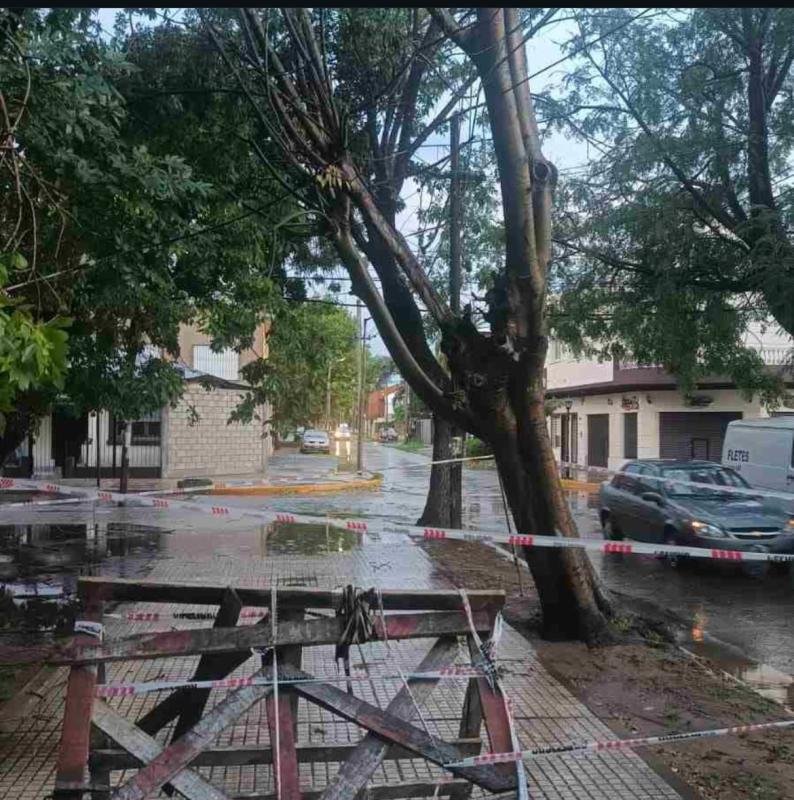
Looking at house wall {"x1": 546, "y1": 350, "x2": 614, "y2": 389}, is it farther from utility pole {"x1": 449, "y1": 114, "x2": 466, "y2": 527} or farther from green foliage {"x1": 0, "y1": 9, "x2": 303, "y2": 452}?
green foliage {"x1": 0, "y1": 9, "x2": 303, "y2": 452}

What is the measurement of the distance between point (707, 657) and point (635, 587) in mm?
3488

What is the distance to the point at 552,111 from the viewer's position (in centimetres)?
1256

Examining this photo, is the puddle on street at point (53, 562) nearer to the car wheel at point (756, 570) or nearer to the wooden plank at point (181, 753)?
the wooden plank at point (181, 753)

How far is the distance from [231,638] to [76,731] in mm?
669

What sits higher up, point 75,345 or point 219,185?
point 219,185

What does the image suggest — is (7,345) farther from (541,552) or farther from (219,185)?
(219,185)

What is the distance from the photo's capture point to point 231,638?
3623mm

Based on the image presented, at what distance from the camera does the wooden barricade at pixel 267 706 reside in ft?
11.0

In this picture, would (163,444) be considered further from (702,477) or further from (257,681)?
(257,681)

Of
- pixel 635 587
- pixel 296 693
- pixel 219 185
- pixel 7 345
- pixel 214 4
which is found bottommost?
pixel 635 587

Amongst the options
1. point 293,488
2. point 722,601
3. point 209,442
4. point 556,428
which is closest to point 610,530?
point 722,601

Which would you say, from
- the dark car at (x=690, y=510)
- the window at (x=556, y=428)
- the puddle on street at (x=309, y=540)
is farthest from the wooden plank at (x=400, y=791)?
the window at (x=556, y=428)

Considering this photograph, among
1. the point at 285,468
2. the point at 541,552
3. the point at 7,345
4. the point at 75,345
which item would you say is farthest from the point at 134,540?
the point at 285,468

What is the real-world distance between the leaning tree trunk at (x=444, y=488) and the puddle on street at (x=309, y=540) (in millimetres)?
1353
